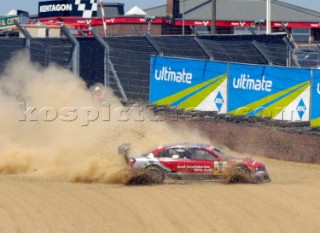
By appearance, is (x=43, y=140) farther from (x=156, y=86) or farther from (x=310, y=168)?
(x=310, y=168)

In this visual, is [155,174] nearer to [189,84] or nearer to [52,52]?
[189,84]

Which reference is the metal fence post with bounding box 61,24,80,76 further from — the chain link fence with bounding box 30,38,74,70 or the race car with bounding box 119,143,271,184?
the race car with bounding box 119,143,271,184

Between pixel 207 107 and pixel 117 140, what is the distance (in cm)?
379

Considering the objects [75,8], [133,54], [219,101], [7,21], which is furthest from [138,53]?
[75,8]

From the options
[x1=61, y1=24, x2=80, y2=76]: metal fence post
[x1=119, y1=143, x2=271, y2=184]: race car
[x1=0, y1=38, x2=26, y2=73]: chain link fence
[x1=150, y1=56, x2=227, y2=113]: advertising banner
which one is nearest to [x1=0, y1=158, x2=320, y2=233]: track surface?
[x1=119, y1=143, x2=271, y2=184]: race car

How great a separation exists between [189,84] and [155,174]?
6381 millimetres

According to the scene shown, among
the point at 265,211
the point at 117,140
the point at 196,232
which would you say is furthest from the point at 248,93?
the point at 196,232

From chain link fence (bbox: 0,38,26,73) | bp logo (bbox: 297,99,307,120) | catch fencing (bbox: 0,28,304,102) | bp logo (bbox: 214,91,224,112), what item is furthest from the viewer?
chain link fence (bbox: 0,38,26,73)

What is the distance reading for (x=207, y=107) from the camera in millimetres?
22047

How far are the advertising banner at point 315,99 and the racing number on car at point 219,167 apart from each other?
3693 mm

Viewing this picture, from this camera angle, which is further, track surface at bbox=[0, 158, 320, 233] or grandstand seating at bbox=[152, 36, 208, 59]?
grandstand seating at bbox=[152, 36, 208, 59]

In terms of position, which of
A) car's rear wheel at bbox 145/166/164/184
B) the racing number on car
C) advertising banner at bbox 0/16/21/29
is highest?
advertising banner at bbox 0/16/21/29

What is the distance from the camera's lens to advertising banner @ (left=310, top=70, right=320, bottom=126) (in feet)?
63.1

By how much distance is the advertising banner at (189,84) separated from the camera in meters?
21.8
